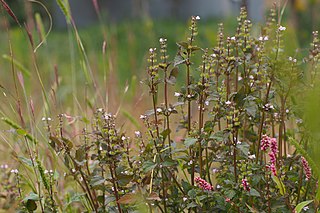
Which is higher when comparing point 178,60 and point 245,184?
point 178,60

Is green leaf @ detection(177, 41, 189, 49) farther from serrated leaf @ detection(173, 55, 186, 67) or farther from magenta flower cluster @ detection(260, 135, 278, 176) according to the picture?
magenta flower cluster @ detection(260, 135, 278, 176)

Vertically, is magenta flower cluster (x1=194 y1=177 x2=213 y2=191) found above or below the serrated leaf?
below

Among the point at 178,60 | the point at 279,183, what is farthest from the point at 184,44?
the point at 279,183

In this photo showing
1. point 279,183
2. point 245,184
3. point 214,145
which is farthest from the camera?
point 214,145

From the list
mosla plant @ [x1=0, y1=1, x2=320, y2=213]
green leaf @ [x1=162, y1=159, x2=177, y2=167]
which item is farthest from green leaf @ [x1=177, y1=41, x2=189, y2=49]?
green leaf @ [x1=162, y1=159, x2=177, y2=167]

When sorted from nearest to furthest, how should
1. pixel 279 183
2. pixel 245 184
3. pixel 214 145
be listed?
pixel 279 183 → pixel 245 184 → pixel 214 145

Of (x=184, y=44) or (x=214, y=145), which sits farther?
(x=214, y=145)

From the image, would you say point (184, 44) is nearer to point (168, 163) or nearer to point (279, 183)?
point (168, 163)

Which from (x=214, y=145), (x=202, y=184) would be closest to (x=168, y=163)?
(x=202, y=184)

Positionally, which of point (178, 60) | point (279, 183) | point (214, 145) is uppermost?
point (178, 60)

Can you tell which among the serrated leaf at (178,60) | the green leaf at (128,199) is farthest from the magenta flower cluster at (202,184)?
the serrated leaf at (178,60)

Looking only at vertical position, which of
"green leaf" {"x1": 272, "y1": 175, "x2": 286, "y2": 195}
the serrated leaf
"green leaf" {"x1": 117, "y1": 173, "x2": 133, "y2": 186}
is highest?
the serrated leaf

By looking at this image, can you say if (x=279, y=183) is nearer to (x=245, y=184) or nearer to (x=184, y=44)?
(x=245, y=184)

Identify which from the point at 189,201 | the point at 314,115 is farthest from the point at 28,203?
the point at 314,115
